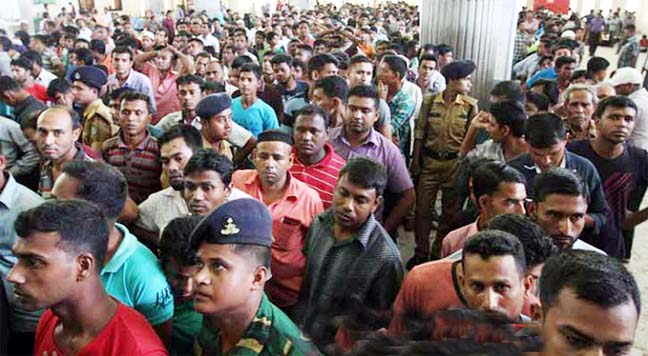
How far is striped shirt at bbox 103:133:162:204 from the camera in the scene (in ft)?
12.1

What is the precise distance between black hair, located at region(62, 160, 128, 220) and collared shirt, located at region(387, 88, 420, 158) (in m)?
2.90

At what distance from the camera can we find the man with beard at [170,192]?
3.02 m

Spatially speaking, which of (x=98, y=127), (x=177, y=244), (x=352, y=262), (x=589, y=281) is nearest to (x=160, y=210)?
(x=177, y=244)

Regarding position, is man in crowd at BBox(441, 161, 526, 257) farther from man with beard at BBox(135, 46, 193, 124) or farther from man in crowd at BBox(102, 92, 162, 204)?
man with beard at BBox(135, 46, 193, 124)

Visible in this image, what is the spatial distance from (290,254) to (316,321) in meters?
1.88

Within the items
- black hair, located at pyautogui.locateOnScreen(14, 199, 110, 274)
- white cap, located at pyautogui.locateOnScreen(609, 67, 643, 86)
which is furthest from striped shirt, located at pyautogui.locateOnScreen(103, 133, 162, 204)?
white cap, located at pyautogui.locateOnScreen(609, 67, 643, 86)

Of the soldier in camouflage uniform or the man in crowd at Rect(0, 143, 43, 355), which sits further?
the man in crowd at Rect(0, 143, 43, 355)

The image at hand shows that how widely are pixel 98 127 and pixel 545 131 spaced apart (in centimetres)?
329

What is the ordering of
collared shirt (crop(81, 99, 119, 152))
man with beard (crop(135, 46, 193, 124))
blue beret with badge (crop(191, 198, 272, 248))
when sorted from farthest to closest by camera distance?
man with beard (crop(135, 46, 193, 124)) < collared shirt (crop(81, 99, 119, 152)) < blue beret with badge (crop(191, 198, 272, 248))

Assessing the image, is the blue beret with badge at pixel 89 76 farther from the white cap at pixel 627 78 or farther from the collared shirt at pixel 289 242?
the white cap at pixel 627 78

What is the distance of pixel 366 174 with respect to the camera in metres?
2.76

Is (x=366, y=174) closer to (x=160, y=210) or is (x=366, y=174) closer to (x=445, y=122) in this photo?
(x=160, y=210)

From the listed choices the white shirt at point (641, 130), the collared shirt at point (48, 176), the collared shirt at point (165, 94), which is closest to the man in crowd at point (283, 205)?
the collared shirt at point (48, 176)

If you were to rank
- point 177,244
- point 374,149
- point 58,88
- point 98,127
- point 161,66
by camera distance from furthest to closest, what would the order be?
point 161,66 < point 58,88 < point 98,127 < point 374,149 < point 177,244
